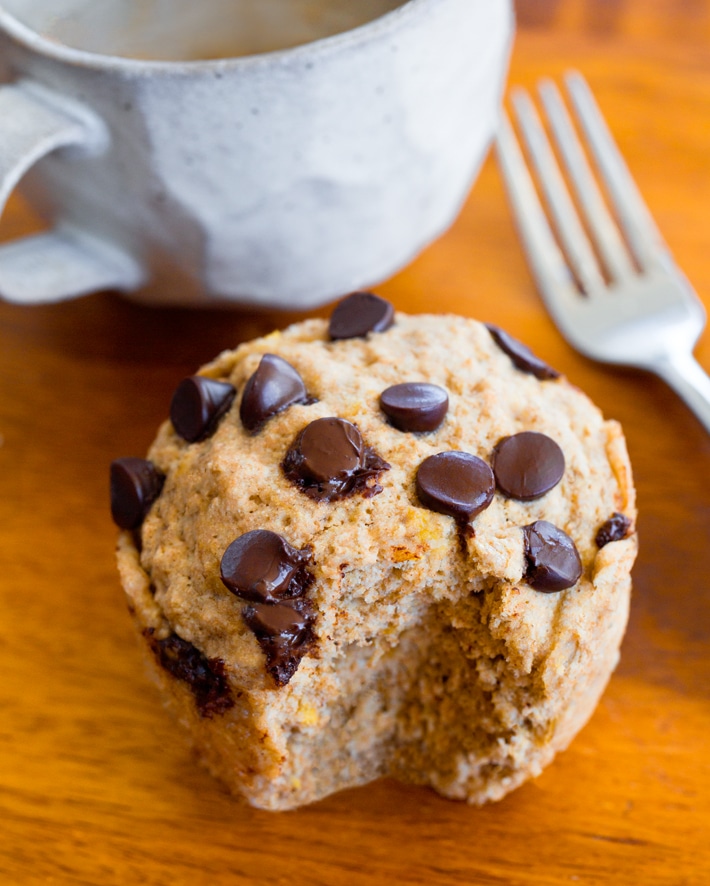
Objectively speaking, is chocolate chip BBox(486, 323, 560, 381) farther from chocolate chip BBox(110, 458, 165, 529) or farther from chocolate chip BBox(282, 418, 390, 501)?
chocolate chip BBox(110, 458, 165, 529)

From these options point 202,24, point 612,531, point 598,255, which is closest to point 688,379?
point 598,255

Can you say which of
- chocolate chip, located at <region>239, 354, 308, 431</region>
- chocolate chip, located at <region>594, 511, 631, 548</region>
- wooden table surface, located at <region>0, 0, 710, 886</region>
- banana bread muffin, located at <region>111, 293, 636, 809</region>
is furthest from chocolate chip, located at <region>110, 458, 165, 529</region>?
chocolate chip, located at <region>594, 511, 631, 548</region>

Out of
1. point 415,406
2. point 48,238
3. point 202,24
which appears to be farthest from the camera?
point 202,24

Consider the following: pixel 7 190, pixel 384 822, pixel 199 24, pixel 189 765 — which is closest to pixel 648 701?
pixel 384 822

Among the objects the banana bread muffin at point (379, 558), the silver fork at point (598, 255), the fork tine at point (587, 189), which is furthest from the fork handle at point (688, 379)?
the banana bread muffin at point (379, 558)

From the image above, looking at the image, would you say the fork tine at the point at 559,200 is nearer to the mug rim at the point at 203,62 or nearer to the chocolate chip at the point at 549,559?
the mug rim at the point at 203,62

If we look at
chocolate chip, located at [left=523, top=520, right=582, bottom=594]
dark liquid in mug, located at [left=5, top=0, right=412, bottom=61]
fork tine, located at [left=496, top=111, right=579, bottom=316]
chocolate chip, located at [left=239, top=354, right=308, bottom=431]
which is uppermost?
dark liquid in mug, located at [left=5, top=0, right=412, bottom=61]

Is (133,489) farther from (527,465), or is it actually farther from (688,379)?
A: (688,379)
